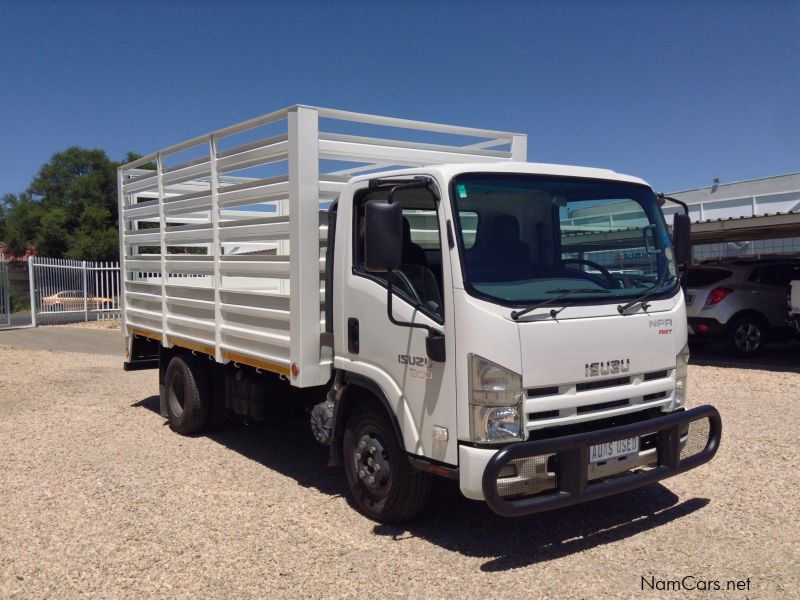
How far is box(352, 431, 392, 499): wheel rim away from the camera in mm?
4781

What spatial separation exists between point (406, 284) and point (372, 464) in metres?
1.26

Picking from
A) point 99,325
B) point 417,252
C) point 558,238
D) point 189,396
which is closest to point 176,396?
point 189,396

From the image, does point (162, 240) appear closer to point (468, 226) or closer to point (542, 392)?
point (468, 226)

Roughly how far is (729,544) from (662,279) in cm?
174

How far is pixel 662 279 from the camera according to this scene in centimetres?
487

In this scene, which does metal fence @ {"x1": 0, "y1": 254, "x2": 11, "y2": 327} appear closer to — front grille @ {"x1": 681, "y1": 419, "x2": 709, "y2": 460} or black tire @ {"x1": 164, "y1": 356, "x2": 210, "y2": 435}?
black tire @ {"x1": 164, "y1": 356, "x2": 210, "y2": 435}

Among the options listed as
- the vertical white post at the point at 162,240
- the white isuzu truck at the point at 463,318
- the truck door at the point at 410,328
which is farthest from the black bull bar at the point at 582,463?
the vertical white post at the point at 162,240

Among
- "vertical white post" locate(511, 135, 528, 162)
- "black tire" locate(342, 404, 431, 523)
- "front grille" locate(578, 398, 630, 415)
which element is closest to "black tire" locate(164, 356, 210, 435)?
"black tire" locate(342, 404, 431, 523)

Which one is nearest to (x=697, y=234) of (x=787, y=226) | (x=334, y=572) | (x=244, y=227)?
(x=787, y=226)

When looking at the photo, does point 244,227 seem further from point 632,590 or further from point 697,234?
point 697,234

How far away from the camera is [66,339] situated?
17.5m

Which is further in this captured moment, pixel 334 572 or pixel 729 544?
pixel 729 544

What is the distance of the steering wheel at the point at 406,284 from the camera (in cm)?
449

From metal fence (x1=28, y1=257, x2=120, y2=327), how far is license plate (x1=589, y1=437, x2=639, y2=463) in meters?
19.4
